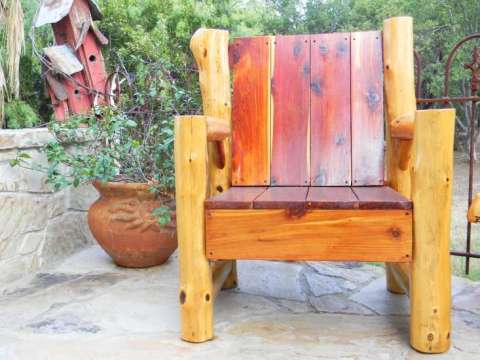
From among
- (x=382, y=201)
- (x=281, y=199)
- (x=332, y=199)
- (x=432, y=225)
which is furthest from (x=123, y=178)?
(x=432, y=225)

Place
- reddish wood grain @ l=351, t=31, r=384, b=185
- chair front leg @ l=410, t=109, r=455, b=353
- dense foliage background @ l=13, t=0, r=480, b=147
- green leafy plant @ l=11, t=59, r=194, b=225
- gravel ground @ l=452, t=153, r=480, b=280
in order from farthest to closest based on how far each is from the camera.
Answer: dense foliage background @ l=13, t=0, r=480, b=147
gravel ground @ l=452, t=153, r=480, b=280
green leafy plant @ l=11, t=59, r=194, b=225
reddish wood grain @ l=351, t=31, r=384, b=185
chair front leg @ l=410, t=109, r=455, b=353

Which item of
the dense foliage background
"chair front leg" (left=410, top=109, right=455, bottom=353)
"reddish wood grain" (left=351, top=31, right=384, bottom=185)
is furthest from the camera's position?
the dense foliage background

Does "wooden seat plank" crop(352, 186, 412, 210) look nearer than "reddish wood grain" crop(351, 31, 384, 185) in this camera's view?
Yes

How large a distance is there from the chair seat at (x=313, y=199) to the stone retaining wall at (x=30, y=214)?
1.00 m

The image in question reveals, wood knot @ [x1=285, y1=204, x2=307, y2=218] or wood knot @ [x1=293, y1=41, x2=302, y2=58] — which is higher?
wood knot @ [x1=293, y1=41, x2=302, y2=58]

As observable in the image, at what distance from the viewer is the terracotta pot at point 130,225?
231cm

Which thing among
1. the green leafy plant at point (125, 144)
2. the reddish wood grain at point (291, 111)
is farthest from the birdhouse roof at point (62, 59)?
the reddish wood grain at point (291, 111)

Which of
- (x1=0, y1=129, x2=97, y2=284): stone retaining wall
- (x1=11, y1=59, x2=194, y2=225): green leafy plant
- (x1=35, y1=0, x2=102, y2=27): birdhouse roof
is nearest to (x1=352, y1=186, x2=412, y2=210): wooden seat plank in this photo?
(x1=11, y1=59, x2=194, y2=225): green leafy plant

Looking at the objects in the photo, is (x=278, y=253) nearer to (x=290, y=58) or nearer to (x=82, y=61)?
(x=290, y=58)

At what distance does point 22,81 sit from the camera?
11.8ft

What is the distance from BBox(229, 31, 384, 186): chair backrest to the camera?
6.17 feet

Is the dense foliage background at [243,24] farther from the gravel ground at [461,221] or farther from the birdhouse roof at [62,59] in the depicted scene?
the gravel ground at [461,221]

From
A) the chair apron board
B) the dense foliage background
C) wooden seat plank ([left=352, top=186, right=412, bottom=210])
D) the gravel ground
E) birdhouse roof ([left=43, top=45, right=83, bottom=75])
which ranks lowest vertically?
the gravel ground

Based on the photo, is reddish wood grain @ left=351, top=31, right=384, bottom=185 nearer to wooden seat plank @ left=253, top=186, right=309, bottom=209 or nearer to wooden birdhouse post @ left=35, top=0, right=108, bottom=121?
wooden seat plank @ left=253, top=186, right=309, bottom=209
